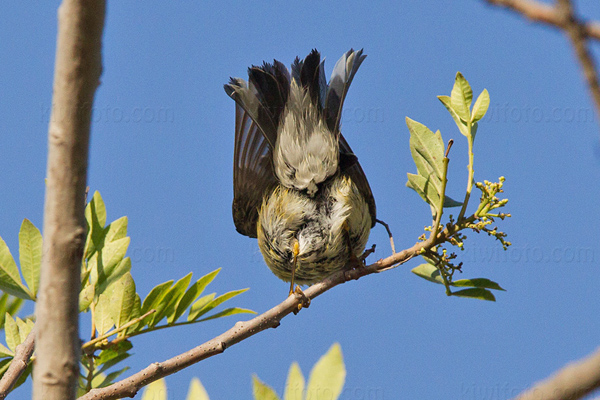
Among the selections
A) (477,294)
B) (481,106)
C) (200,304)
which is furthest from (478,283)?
(200,304)

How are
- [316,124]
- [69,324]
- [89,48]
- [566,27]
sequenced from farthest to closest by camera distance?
1. [316,124]
2. [69,324]
3. [89,48]
4. [566,27]

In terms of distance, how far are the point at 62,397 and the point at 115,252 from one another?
0.99m

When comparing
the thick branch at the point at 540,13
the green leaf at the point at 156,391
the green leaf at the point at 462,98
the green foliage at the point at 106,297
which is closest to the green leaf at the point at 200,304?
the green foliage at the point at 106,297

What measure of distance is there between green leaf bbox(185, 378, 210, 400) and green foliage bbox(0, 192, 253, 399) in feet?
1.46

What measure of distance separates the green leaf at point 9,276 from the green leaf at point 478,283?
1.46 m

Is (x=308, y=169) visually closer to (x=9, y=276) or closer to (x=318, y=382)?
(x=9, y=276)

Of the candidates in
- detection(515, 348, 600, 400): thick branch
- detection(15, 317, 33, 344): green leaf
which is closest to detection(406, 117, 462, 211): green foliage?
detection(15, 317, 33, 344): green leaf

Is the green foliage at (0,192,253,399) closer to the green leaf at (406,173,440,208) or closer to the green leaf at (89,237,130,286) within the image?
the green leaf at (89,237,130,286)

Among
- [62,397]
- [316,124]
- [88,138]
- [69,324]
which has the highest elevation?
[316,124]

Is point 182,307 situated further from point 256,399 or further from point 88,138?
point 88,138

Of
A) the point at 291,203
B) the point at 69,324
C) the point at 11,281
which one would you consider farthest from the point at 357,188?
the point at 69,324

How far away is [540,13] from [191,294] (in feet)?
6.20

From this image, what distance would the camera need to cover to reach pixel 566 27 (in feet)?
1.61

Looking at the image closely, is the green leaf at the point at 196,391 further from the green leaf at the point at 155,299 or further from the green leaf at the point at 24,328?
the green leaf at the point at 24,328
